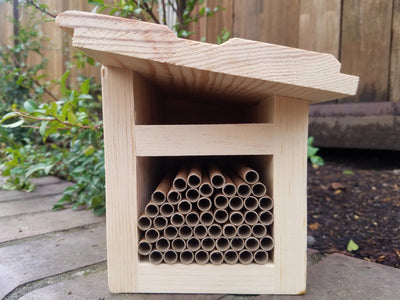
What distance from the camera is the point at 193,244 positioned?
80 cm

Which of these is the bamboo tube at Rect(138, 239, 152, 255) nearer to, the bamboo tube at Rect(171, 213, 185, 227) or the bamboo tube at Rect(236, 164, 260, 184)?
the bamboo tube at Rect(171, 213, 185, 227)

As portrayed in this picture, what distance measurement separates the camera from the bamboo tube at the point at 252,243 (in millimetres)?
768

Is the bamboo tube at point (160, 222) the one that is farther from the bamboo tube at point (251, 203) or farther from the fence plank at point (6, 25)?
the fence plank at point (6, 25)

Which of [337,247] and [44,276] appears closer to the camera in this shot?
[44,276]

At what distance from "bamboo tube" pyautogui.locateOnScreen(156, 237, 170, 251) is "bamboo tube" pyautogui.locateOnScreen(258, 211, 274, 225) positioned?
235mm

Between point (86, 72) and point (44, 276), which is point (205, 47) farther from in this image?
point (86, 72)

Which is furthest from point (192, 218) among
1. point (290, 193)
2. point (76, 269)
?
point (76, 269)

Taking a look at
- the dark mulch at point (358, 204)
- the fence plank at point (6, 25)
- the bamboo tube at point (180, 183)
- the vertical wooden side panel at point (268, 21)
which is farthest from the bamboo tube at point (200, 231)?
the fence plank at point (6, 25)

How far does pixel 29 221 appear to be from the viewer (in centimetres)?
126

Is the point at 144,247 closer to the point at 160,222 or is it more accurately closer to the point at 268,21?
the point at 160,222

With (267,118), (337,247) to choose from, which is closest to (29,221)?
(267,118)

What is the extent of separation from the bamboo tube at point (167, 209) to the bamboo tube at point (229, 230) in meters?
0.13

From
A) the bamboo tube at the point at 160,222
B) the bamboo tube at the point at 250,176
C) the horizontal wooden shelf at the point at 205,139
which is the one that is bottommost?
the bamboo tube at the point at 160,222

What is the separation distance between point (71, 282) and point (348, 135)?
151cm
